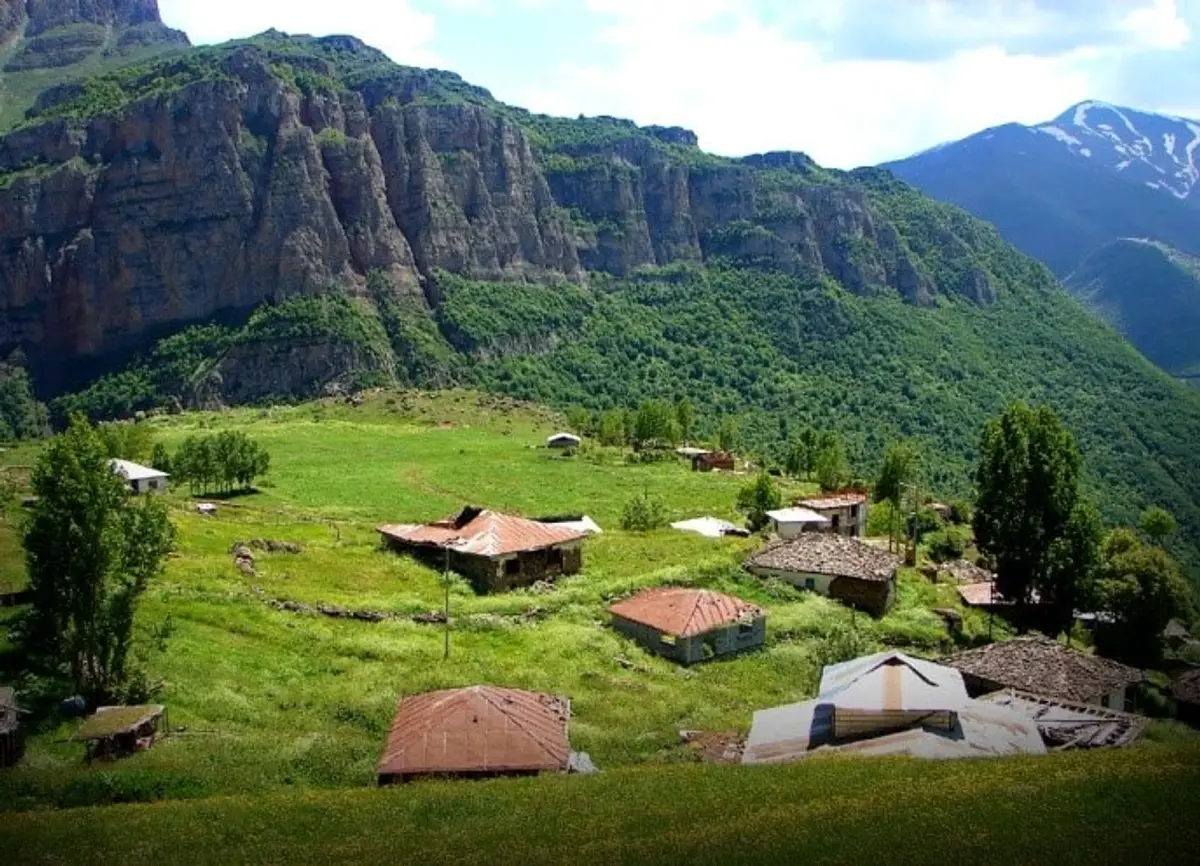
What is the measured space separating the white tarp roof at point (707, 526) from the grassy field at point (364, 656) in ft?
10.0

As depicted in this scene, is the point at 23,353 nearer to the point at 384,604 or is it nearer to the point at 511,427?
the point at 511,427

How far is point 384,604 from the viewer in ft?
126

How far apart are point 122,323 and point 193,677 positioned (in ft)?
504

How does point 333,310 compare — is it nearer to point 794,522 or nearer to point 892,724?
point 794,522

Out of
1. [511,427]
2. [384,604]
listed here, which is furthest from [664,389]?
[384,604]

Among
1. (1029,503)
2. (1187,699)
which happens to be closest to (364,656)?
(1029,503)

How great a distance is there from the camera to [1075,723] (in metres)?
28.1

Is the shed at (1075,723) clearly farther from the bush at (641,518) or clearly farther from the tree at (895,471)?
the tree at (895,471)

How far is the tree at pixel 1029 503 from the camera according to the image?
46594mm

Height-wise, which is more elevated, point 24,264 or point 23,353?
point 24,264

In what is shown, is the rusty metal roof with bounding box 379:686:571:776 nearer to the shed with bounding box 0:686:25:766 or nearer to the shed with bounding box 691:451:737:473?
the shed with bounding box 0:686:25:766

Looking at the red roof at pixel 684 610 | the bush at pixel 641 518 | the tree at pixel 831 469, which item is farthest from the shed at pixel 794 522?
the red roof at pixel 684 610

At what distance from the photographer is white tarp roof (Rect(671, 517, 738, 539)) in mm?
59500

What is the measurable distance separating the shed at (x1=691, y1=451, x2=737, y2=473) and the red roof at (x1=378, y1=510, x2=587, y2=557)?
4707 cm
